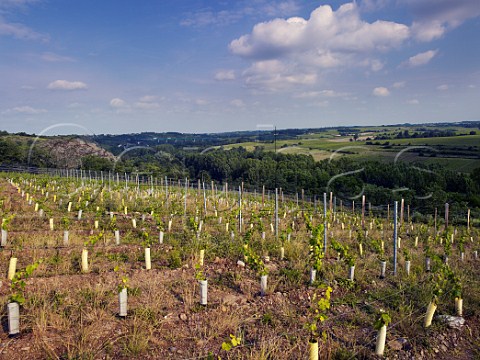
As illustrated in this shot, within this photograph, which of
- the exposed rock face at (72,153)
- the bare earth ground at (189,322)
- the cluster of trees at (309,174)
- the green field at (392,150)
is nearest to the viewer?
the bare earth ground at (189,322)

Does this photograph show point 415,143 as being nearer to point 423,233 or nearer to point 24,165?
point 423,233

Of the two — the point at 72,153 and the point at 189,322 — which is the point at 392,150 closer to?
the point at 72,153

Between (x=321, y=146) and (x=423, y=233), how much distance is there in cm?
4918

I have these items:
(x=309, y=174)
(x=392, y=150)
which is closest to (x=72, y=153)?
(x=309, y=174)

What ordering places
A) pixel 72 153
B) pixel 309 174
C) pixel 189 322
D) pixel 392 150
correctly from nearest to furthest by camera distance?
pixel 189 322 → pixel 309 174 → pixel 72 153 → pixel 392 150

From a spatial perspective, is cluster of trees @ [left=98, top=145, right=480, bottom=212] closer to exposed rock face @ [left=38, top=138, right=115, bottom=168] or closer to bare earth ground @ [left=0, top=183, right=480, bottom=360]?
exposed rock face @ [left=38, top=138, right=115, bottom=168]

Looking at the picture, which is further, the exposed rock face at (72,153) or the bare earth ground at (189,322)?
the exposed rock face at (72,153)

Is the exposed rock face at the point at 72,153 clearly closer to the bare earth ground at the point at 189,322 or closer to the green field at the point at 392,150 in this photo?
the green field at the point at 392,150

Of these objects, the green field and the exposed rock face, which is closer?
the exposed rock face

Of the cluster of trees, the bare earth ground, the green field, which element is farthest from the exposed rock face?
the bare earth ground

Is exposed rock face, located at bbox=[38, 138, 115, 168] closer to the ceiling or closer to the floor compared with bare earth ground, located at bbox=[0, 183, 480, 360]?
closer to the ceiling

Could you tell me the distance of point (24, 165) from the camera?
153 ft

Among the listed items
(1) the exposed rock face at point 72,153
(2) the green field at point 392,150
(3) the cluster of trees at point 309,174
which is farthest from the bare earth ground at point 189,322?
(2) the green field at point 392,150

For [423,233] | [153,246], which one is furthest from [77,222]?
[423,233]
